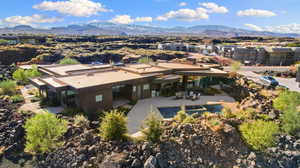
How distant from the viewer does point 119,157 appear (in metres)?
14.7

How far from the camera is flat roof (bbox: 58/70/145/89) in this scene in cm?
2140

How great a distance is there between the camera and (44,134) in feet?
52.1

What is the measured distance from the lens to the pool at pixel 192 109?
71.9 feet

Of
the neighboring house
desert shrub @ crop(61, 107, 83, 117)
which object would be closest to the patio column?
desert shrub @ crop(61, 107, 83, 117)

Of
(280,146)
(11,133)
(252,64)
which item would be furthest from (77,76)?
(252,64)

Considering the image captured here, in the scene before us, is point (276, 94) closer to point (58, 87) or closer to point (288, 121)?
point (288, 121)

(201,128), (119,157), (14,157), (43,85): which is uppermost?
(43,85)

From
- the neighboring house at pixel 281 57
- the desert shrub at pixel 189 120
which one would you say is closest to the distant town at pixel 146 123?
the desert shrub at pixel 189 120

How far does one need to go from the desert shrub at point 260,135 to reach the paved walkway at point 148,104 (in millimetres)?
8728

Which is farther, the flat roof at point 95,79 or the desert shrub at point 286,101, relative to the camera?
the flat roof at point 95,79

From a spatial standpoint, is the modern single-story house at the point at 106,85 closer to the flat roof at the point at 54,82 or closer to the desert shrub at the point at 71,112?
the flat roof at the point at 54,82

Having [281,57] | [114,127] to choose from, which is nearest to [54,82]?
[114,127]

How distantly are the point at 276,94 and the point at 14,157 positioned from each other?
29814mm

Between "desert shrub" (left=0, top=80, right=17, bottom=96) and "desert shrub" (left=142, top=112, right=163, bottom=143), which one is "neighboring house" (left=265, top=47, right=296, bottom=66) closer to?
"desert shrub" (left=142, top=112, right=163, bottom=143)
